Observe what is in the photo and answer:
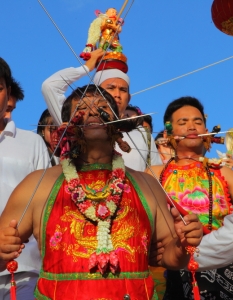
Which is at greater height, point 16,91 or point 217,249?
point 16,91

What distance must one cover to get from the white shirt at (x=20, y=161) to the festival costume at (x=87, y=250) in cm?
70

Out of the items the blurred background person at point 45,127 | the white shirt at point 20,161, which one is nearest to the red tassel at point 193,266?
the white shirt at point 20,161

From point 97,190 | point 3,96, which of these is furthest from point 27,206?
point 3,96

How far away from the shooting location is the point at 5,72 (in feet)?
13.9

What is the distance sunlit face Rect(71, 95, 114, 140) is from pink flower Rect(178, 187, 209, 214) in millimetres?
1474

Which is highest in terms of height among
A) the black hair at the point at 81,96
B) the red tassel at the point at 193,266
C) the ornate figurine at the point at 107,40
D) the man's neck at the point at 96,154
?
the ornate figurine at the point at 107,40

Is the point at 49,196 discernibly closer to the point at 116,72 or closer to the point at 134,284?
the point at 134,284

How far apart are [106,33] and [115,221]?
2579 millimetres

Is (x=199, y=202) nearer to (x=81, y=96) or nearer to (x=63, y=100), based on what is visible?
(x=63, y=100)

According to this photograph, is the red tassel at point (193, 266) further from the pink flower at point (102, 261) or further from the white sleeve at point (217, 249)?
the white sleeve at point (217, 249)

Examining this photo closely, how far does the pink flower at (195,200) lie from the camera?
4641mm

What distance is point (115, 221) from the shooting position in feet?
10.6

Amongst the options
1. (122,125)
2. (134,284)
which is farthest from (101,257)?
(122,125)

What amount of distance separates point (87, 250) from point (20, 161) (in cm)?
112
